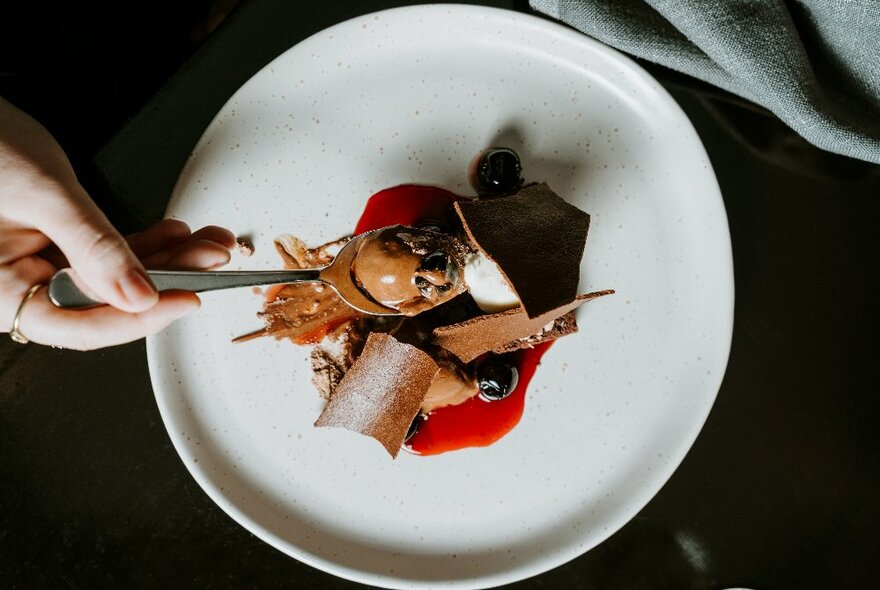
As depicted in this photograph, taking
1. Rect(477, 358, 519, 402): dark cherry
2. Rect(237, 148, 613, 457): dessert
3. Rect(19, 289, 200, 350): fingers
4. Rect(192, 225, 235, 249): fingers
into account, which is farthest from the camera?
Rect(477, 358, 519, 402): dark cherry

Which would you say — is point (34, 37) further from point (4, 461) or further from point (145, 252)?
point (4, 461)

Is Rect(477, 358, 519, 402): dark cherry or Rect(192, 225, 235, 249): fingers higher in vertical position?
Rect(192, 225, 235, 249): fingers

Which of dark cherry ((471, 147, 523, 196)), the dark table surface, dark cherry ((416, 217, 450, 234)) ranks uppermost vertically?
dark cherry ((471, 147, 523, 196))

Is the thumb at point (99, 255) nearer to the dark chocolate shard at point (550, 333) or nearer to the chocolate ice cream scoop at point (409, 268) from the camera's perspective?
the chocolate ice cream scoop at point (409, 268)

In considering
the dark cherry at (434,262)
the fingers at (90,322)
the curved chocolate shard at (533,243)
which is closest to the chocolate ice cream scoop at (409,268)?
the dark cherry at (434,262)

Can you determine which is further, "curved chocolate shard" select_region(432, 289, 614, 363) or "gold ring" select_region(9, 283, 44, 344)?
"curved chocolate shard" select_region(432, 289, 614, 363)

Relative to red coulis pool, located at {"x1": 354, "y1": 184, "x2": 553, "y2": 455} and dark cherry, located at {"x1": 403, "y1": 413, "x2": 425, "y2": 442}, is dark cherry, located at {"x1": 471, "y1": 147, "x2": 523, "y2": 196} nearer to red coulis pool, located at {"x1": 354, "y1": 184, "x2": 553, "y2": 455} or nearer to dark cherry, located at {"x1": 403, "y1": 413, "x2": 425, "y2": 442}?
red coulis pool, located at {"x1": 354, "y1": 184, "x2": 553, "y2": 455}

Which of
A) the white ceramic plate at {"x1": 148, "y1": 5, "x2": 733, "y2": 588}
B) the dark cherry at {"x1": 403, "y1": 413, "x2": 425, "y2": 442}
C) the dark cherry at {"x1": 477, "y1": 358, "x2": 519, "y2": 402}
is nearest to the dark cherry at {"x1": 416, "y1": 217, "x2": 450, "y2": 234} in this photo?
the white ceramic plate at {"x1": 148, "y1": 5, "x2": 733, "y2": 588}
